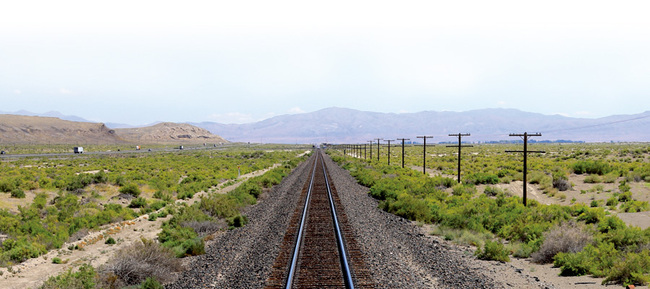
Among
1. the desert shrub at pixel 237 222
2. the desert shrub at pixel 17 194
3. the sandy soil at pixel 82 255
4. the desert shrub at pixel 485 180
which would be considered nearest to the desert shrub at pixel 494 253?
the desert shrub at pixel 237 222

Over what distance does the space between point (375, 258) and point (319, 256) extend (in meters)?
1.46

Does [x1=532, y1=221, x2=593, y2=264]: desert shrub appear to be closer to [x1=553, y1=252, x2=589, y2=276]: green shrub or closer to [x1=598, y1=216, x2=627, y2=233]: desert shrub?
[x1=553, y1=252, x2=589, y2=276]: green shrub

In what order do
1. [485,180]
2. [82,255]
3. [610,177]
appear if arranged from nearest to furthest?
[82,255], [610,177], [485,180]

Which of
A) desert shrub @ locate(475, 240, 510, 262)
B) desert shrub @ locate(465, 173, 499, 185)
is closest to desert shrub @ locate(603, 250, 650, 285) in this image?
desert shrub @ locate(475, 240, 510, 262)

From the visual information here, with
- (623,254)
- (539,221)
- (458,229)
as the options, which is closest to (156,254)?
(458,229)

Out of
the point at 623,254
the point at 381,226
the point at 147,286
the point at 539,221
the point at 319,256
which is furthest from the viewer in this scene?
the point at 381,226

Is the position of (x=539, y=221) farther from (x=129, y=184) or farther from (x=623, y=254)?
(x=129, y=184)

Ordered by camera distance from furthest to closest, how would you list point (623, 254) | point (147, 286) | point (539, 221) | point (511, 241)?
point (539, 221) → point (511, 241) → point (623, 254) → point (147, 286)

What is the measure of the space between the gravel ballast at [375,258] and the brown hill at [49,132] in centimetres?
17050

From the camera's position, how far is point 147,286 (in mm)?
8672

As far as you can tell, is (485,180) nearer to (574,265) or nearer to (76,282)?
(574,265)

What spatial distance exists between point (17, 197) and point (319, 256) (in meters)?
19.0

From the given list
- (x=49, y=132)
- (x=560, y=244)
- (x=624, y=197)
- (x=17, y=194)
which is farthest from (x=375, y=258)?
(x=49, y=132)

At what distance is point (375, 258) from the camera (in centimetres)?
1049
